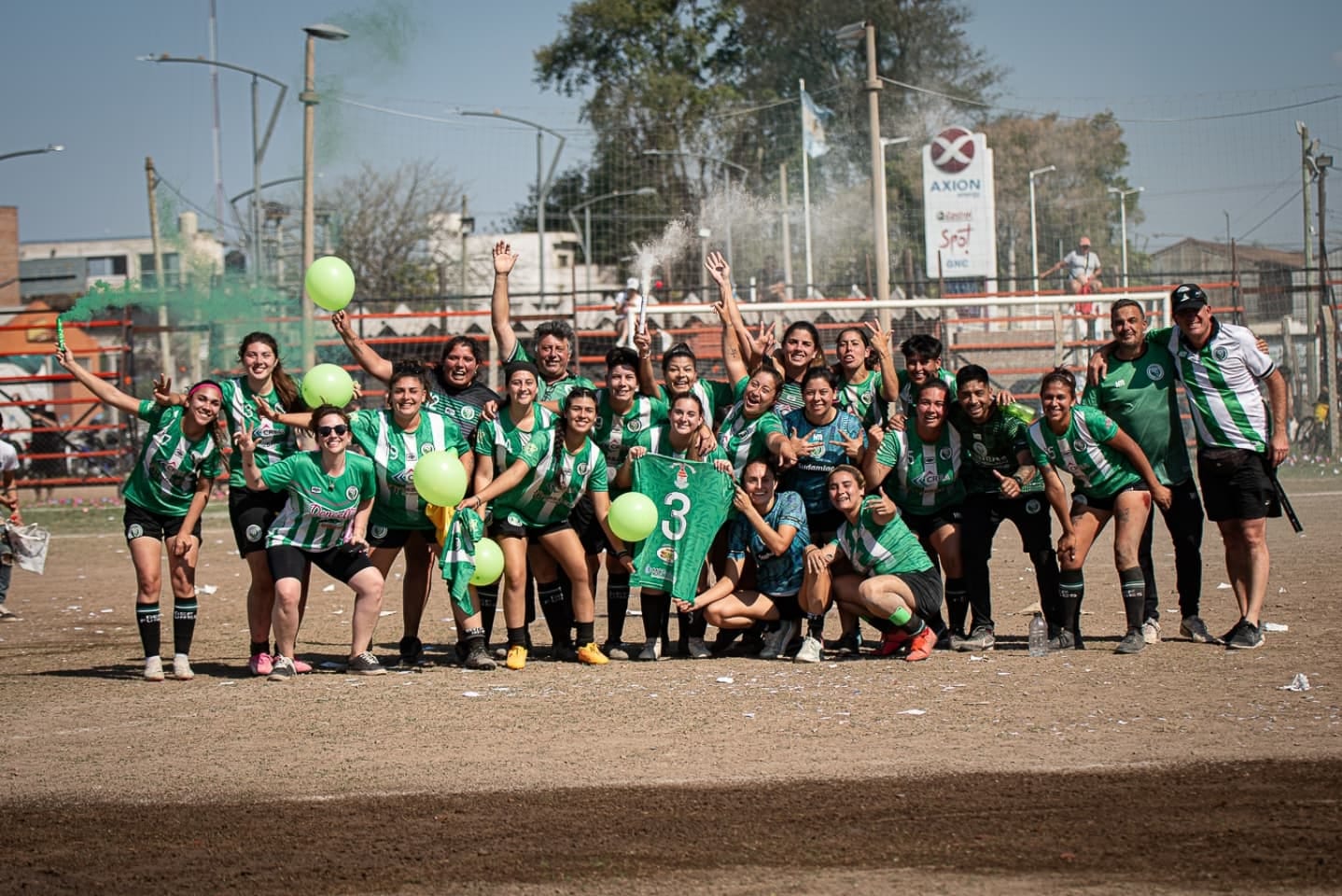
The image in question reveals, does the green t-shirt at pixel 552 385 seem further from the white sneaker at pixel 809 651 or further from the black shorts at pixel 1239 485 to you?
the black shorts at pixel 1239 485

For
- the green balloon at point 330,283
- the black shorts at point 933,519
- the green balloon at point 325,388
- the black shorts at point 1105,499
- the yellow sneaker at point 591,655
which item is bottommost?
the yellow sneaker at point 591,655

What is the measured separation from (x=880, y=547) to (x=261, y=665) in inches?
151

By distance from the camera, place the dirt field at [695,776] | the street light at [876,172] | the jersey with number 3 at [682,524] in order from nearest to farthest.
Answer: the dirt field at [695,776] < the jersey with number 3 at [682,524] < the street light at [876,172]

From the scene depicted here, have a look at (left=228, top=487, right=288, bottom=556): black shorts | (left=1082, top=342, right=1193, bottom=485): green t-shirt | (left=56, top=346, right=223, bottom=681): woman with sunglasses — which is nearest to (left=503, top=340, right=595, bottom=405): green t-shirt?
(left=228, top=487, right=288, bottom=556): black shorts

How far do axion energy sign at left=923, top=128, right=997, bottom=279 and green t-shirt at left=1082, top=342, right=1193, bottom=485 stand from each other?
20365 millimetres

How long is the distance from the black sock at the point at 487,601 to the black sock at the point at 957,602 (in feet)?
9.48

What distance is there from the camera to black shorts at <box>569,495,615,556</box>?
30.0 feet

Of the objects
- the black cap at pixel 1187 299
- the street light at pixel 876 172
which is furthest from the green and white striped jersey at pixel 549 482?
the street light at pixel 876 172

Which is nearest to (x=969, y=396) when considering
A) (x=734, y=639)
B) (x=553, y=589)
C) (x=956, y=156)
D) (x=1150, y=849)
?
(x=734, y=639)

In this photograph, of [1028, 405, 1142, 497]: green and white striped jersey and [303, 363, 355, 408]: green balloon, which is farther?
[303, 363, 355, 408]: green balloon

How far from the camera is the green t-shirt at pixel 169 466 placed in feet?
28.1

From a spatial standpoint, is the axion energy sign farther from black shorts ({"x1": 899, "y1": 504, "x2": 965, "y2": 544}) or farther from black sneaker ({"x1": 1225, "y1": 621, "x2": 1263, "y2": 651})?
black sneaker ({"x1": 1225, "y1": 621, "x2": 1263, "y2": 651})

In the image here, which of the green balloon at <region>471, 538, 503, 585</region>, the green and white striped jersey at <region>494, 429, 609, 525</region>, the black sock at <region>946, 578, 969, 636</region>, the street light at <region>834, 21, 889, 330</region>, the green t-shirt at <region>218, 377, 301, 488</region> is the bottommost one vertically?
the black sock at <region>946, 578, 969, 636</region>

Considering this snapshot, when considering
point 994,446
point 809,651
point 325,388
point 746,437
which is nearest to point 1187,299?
point 994,446
